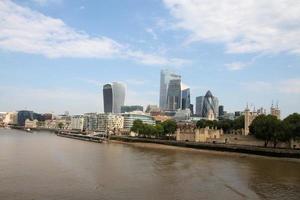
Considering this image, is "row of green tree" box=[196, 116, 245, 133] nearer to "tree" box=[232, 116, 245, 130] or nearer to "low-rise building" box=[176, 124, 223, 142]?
"tree" box=[232, 116, 245, 130]

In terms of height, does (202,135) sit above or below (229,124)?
below

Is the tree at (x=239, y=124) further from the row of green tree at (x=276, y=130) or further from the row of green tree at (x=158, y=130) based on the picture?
the row of green tree at (x=276, y=130)

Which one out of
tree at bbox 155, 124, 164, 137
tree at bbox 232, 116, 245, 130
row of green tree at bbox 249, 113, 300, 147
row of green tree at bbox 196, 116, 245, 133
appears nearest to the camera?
row of green tree at bbox 249, 113, 300, 147

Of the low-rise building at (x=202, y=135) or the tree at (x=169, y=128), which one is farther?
the tree at (x=169, y=128)

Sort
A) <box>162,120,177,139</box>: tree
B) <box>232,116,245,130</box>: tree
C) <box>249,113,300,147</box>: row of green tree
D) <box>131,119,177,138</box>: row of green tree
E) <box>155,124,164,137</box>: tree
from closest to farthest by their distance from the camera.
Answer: <box>249,113,300,147</box>: row of green tree
<box>232,116,245,130</box>: tree
<box>162,120,177,139</box>: tree
<box>131,119,177,138</box>: row of green tree
<box>155,124,164,137</box>: tree

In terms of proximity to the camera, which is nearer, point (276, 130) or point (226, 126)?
point (276, 130)

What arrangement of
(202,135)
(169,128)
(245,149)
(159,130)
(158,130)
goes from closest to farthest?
1. (245,149)
2. (202,135)
3. (169,128)
4. (159,130)
5. (158,130)

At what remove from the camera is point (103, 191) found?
40906 mm

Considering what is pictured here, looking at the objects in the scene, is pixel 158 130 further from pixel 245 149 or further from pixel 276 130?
pixel 276 130

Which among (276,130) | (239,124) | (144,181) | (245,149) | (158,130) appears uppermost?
(239,124)

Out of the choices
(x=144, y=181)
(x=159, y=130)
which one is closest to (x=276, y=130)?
(x=144, y=181)

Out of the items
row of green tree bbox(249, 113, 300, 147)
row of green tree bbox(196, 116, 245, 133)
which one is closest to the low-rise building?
row of green tree bbox(196, 116, 245, 133)

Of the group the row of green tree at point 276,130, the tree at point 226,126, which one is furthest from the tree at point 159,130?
the row of green tree at point 276,130

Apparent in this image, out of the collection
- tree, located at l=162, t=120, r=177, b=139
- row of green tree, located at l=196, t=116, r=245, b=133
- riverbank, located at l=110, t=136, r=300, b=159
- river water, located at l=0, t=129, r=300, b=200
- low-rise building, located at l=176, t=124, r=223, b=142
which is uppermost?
row of green tree, located at l=196, t=116, r=245, b=133
